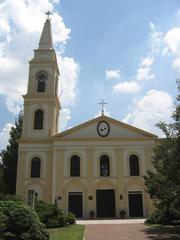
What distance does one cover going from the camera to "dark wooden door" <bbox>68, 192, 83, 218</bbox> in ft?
116

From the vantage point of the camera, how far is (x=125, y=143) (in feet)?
124

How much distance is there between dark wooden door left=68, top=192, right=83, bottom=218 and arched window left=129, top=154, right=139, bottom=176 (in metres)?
6.27

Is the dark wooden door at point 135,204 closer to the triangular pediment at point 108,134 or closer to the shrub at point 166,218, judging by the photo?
the triangular pediment at point 108,134

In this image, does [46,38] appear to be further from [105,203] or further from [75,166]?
[105,203]

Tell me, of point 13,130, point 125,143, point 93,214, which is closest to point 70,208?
point 93,214

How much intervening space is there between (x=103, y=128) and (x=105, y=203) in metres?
8.40

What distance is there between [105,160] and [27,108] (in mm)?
11402

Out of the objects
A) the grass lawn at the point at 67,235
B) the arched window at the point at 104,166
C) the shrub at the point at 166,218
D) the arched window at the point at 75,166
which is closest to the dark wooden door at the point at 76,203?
the arched window at the point at 75,166

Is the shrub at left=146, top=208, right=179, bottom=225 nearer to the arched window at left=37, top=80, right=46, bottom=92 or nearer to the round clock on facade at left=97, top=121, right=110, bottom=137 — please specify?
the round clock on facade at left=97, top=121, right=110, bottom=137

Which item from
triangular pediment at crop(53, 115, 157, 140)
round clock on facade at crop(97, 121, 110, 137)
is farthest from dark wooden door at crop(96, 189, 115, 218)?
round clock on facade at crop(97, 121, 110, 137)

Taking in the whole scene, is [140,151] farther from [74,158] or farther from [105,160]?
[74,158]

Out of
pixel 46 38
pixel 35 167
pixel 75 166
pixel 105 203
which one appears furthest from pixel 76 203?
pixel 46 38

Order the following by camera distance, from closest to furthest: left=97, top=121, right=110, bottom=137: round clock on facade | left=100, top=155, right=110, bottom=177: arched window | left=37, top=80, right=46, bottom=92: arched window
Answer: left=100, top=155, right=110, bottom=177: arched window
left=97, top=121, right=110, bottom=137: round clock on facade
left=37, top=80, right=46, bottom=92: arched window

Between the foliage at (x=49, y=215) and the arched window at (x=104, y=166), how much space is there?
41.2ft
